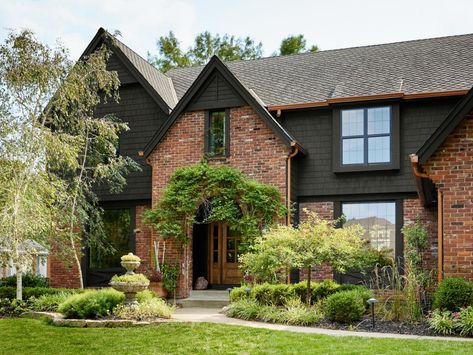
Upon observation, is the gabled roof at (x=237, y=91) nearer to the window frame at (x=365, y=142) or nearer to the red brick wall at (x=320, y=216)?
the window frame at (x=365, y=142)

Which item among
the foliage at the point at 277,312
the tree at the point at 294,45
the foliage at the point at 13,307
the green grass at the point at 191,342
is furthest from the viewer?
the tree at the point at 294,45

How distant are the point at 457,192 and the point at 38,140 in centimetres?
946

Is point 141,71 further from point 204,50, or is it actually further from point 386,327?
point 204,50

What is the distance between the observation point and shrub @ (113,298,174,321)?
43.6ft

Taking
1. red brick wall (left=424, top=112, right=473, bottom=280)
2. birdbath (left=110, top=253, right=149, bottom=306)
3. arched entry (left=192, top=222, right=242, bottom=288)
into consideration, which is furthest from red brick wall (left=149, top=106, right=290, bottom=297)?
red brick wall (left=424, top=112, right=473, bottom=280)

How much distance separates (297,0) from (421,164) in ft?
12.6

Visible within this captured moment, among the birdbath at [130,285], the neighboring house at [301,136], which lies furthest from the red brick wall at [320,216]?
the birdbath at [130,285]

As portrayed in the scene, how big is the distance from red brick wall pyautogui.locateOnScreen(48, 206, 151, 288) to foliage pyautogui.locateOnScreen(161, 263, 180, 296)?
160 centimetres

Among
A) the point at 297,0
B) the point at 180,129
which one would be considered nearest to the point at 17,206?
the point at 180,129

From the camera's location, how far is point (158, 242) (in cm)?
1895

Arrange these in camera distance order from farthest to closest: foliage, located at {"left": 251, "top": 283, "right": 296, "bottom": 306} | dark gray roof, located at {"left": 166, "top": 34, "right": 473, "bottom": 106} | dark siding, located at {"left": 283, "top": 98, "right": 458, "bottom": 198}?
dark gray roof, located at {"left": 166, "top": 34, "right": 473, "bottom": 106} < dark siding, located at {"left": 283, "top": 98, "right": 458, "bottom": 198} < foliage, located at {"left": 251, "top": 283, "right": 296, "bottom": 306}

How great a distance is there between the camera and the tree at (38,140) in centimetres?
1505

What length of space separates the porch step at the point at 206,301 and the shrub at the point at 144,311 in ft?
11.4

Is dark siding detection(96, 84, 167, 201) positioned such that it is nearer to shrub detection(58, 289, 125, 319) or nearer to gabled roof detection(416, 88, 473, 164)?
shrub detection(58, 289, 125, 319)
